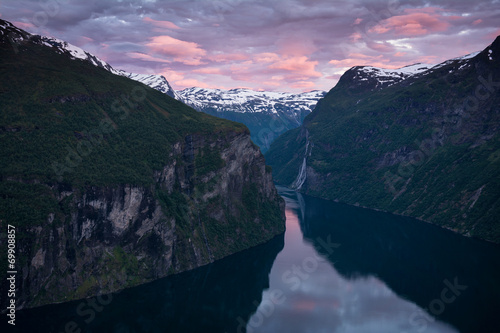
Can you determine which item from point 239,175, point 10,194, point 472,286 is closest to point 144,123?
point 239,175

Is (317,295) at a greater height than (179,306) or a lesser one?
greater

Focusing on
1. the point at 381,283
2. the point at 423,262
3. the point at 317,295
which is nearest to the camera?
the point at 317,295

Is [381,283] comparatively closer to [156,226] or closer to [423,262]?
[423,262]

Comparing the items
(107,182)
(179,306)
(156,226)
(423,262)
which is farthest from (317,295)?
(107,182)

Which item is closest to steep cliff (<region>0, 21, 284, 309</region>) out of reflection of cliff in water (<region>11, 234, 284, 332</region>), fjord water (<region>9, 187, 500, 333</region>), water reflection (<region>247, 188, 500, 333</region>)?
reflection of cliff in water (<region>11, 234, 284, 332</region>)

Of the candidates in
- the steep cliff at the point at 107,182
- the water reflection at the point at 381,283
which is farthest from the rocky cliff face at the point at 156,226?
the water reflection at the point at 381,283

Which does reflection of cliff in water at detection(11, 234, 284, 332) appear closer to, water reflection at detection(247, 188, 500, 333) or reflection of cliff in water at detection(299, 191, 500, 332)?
water reflection at detection(247, 188, 500, 333)

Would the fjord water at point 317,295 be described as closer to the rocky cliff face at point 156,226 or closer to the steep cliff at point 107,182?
the rocky cliff face at point 156,226
